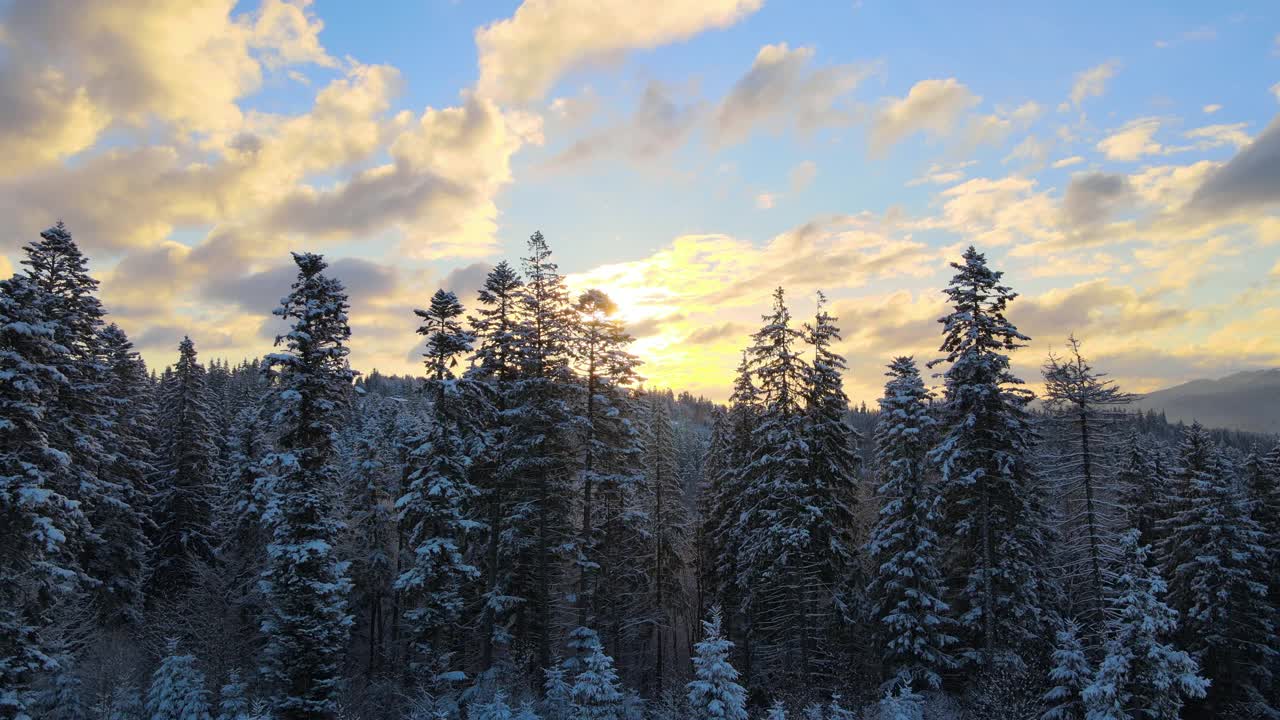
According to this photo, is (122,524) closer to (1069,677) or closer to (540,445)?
(540,445)

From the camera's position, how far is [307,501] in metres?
24.1

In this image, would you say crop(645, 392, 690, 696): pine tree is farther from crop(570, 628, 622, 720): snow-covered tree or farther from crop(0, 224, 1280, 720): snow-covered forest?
crop(570, 628, 622, 720): snow-covered tree

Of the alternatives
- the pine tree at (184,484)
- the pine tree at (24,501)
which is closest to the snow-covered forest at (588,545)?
the pine tree at (24,501)

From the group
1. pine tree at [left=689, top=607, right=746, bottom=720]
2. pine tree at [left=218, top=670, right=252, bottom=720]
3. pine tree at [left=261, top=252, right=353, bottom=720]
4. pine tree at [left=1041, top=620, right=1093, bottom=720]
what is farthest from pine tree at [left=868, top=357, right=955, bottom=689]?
pine tree at [left=218, top=670, right=252, bottom=720]

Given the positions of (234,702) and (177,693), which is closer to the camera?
(234,702)

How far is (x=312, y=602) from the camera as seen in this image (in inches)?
952

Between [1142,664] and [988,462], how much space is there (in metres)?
8.44

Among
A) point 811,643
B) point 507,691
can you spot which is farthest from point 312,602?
point 811,643

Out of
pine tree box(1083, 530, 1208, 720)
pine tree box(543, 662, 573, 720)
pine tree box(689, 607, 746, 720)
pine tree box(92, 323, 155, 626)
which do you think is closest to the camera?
pine tree box(689, 607, 746, 720)

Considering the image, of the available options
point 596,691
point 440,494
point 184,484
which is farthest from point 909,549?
point 184,484

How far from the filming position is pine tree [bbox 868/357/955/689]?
29.4 metres

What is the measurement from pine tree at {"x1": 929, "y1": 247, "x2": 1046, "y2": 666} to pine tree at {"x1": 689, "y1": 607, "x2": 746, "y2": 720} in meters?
12.1

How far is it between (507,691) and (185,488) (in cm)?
3039

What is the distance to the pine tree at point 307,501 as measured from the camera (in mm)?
23922
